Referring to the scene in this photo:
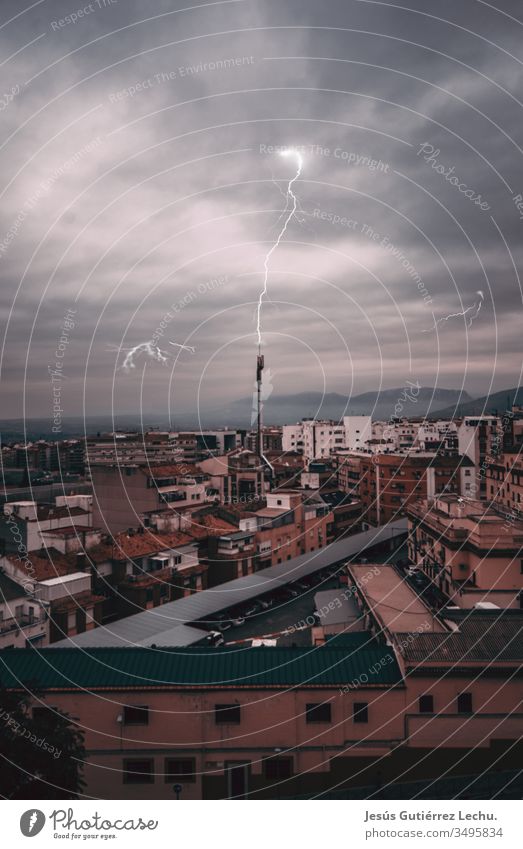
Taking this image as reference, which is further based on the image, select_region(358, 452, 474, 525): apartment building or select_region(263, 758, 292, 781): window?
select_region(358, 452, 474, 525): apartment building

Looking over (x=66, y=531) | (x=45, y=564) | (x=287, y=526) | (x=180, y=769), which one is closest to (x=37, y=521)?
(x=66, y=531)

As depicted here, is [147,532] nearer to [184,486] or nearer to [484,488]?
[184,486]

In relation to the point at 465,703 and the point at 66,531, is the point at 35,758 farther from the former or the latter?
the point at 66,531

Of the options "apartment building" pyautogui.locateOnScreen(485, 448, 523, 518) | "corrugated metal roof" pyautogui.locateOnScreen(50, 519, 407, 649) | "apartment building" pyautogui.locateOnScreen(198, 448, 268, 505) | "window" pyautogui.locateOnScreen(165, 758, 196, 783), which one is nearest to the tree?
"window" pyautogui.locateOnScreen(165, 758, 196, 783)

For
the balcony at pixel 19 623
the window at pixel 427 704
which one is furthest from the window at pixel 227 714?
the balcony at pixel 19 623

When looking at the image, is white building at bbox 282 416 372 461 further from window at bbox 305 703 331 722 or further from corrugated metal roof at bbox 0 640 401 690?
window at bbox 305 703 331 722
